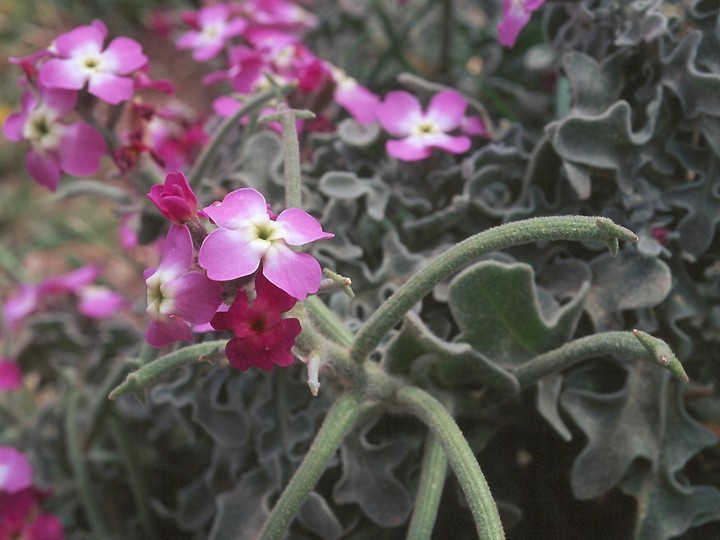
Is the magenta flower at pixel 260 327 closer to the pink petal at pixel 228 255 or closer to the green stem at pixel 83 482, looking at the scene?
the pink petal at pixel 228 255

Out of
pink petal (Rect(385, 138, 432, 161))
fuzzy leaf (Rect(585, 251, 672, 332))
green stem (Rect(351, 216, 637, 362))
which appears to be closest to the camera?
green stem (Rect(351, 216, 637, 362))

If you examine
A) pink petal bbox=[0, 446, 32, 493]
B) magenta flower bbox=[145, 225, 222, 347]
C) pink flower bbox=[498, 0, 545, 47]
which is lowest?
pink petal bbox=[0, 446, 32, 493]

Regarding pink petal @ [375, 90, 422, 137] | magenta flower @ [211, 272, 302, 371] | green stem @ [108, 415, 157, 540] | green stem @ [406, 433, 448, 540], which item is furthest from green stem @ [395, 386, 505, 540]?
green stem @ [108, 415, 157, 540]

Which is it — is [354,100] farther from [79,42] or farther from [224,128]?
[79,42]

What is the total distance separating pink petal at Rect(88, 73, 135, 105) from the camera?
869 mm

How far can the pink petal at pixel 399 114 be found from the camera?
102cm

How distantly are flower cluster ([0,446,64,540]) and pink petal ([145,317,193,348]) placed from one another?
0.52 m

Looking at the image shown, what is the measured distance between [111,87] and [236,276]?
0.39 metres

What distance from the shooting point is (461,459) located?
2.13 feet

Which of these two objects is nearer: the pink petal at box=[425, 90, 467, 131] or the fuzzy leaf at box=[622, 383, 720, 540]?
the fuzzy leaf at box=[622, 383, 720, 540]

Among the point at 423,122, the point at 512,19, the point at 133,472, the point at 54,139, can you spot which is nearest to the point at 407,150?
the point at 423,122

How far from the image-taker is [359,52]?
5.17 feet

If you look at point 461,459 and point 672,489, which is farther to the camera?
point 672,489

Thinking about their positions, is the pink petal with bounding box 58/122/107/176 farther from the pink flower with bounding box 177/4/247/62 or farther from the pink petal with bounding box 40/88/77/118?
the pink flower with bounding box 177/4/247/62
